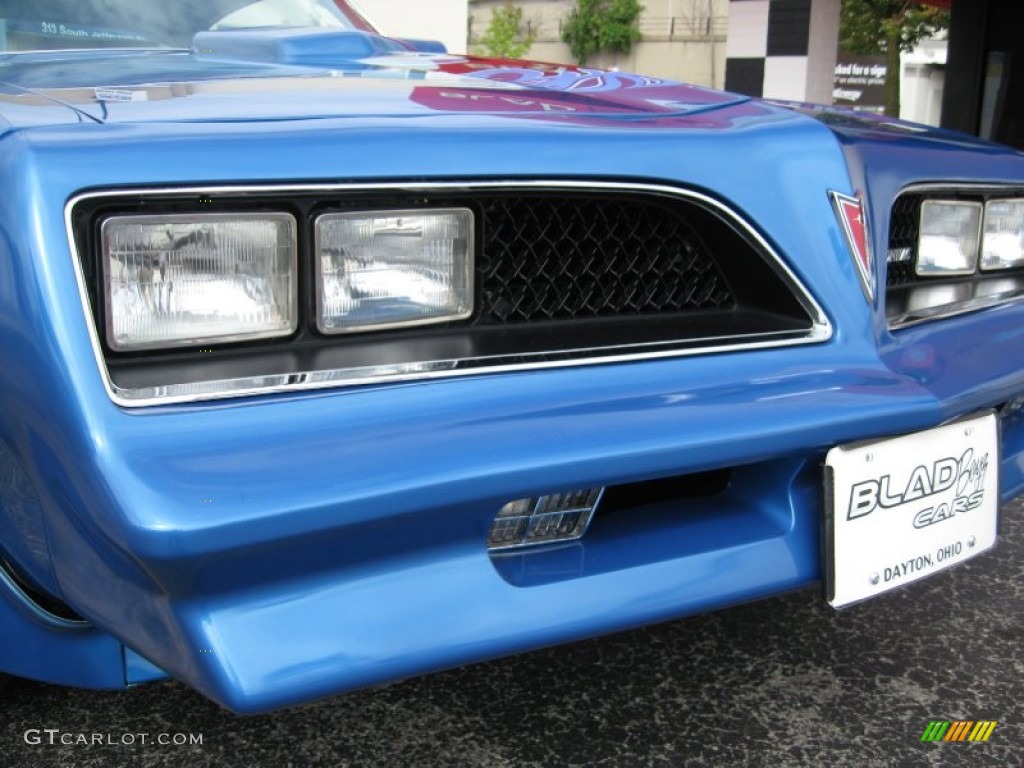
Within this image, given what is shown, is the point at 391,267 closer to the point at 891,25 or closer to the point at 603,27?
the point at 891,25

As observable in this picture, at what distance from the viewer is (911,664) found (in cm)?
181

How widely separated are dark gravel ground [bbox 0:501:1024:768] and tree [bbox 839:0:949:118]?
7.81 m

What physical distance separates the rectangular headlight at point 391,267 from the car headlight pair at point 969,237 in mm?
869

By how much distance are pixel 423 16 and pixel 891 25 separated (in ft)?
15.4

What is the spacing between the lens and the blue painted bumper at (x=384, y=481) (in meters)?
0.96

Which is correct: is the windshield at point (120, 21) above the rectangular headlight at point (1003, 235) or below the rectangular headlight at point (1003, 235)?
above

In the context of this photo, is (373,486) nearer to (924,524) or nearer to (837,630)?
(924,524)

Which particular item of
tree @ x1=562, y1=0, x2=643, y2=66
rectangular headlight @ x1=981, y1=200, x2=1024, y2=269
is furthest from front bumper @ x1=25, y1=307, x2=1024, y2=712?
tree @ x1=562, y1=0, x2=643, y2=66

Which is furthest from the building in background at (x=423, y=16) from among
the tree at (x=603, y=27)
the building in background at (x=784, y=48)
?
the tree at (x=603, y=27)

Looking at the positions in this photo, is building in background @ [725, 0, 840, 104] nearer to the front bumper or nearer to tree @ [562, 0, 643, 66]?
the front bumper

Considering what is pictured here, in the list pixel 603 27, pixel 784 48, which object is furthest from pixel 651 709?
pixel 603 27

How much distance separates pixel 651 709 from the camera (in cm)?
165

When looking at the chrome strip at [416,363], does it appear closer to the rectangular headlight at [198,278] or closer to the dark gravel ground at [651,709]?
the rectangular headlight at [198,278]

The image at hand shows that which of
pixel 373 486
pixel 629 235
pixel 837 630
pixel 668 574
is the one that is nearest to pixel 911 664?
pixel 837 630
